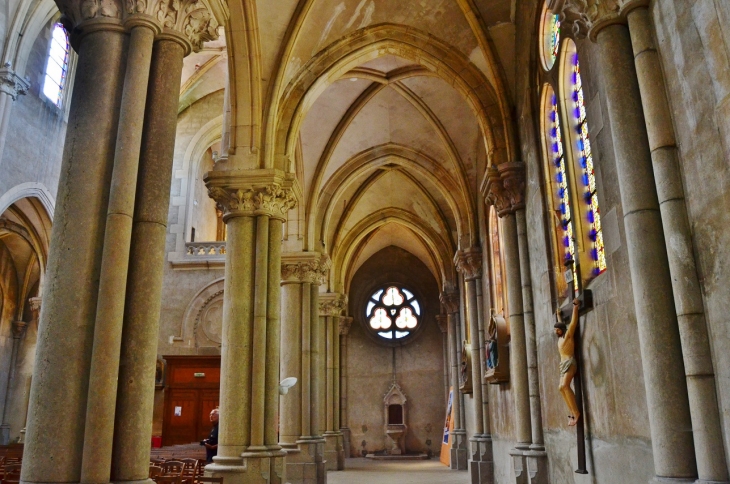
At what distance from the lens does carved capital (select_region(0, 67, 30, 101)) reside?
13.3m

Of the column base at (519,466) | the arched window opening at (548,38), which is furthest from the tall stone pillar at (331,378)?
the arched window opening at (548,38)

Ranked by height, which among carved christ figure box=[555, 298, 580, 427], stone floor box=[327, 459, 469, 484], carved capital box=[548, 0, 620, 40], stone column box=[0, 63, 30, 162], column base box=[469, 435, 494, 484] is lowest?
stone floor box=[327, 459, 469, 484]

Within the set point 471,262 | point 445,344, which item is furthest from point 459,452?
point 445,344

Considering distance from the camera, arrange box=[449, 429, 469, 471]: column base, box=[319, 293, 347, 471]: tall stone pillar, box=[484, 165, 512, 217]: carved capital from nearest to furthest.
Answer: box=[484, 165, 512, 217]: carved capital → box=[449, 429, 469, 471]: column base → box=[319, 293, 347, 471]: tall stone pillar

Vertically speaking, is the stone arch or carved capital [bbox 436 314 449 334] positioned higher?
the stone arch

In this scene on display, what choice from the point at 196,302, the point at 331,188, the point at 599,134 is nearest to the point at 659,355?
the point at 599,134

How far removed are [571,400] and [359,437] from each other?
1994 cm

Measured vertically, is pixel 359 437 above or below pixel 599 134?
below

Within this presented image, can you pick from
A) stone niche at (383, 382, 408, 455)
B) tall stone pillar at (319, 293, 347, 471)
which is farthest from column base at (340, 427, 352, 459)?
tall stone pillar at (319, 293, 347, 471)

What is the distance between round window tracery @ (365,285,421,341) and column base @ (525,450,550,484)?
59.0 ft

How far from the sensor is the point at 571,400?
7.05m

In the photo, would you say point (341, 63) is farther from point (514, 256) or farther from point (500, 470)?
point (500, 470)

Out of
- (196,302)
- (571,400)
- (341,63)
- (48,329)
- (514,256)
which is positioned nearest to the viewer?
(48,329)

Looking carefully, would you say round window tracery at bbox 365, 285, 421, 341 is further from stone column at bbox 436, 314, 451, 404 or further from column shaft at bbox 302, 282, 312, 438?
column shaft at bbox 302, 282, 312, 438
